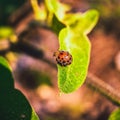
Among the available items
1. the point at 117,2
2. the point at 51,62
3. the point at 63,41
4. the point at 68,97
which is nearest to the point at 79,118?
the point at 68,97

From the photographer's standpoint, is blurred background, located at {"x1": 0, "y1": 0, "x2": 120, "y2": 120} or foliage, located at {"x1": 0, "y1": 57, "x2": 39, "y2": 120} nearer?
foliage, located at {"x1": 0, "y1": 57, "x2": 39, "y2": 120}

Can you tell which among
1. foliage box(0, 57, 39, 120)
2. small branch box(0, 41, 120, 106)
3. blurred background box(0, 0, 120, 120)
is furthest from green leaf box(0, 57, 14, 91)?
blurred background box(0, 0, 120, 120)

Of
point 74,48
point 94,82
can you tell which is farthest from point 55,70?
point 74,48

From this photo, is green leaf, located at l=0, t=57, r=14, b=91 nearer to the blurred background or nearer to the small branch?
the small branch

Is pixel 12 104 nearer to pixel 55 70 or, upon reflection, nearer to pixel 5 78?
pixel 5 78

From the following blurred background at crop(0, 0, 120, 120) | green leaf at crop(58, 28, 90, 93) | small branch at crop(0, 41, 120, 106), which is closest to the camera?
green leaf at crop(58, 28, 90, 93)

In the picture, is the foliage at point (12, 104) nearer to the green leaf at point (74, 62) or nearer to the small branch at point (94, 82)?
the green leaf at point (74, 62)
